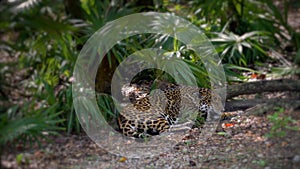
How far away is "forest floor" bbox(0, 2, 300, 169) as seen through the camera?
199cm

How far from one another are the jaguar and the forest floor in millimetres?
170

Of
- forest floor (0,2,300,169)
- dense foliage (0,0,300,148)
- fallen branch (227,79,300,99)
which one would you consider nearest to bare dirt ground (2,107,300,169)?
forest floor (0,2,300,169)

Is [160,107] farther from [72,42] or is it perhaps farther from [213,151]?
[72,42]

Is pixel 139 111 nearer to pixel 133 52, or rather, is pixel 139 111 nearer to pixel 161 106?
pixel 161 106

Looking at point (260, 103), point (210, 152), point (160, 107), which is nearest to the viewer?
point (210, 152)

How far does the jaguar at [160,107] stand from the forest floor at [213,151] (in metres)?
0.17

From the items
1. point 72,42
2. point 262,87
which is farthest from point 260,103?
point 72,42

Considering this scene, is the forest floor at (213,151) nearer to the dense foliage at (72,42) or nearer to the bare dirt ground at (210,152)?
the bare dirt ground at (210,152)

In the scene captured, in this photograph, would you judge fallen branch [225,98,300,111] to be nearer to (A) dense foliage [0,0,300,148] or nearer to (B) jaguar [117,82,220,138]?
(B) jaguar [117,82,220,138]

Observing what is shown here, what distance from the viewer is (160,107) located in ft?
8.45

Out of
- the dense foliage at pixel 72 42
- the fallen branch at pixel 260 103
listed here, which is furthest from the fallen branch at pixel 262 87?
the dense foliage at pixel 72 42

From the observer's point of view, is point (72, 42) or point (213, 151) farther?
point (72, 42)

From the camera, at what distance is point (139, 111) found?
2.57 m

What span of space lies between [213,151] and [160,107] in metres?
0.44
